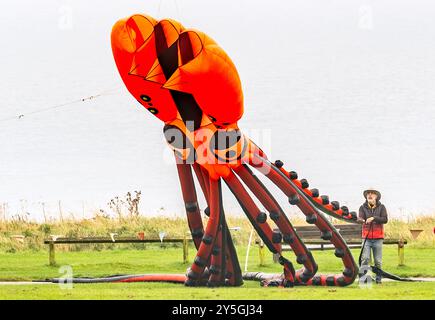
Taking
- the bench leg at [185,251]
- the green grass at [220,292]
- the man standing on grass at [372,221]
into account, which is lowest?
the green grass at [220,292]

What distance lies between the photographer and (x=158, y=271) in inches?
834

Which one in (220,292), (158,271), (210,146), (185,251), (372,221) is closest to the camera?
(220,292)

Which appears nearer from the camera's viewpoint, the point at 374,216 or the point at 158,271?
the point at 374,216

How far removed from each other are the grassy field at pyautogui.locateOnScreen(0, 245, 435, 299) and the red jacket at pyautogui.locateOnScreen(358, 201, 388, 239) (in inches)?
36.9

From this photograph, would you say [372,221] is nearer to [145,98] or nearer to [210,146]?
[210,146]

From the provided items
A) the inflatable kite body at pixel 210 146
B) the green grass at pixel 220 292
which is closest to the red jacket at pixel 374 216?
the inflatable kite body at pixel 210 146

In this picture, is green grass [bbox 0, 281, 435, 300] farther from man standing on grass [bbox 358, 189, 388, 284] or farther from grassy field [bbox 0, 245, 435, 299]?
man standing on grass [bbox 358, 189, 388, 284]

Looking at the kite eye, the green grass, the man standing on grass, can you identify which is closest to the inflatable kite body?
the kite eye

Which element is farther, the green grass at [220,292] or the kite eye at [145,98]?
the kite eye at [145,98]

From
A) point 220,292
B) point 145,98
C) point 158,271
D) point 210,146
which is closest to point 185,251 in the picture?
point 158,271

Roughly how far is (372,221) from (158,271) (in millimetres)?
5697

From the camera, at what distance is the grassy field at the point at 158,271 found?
1608cm

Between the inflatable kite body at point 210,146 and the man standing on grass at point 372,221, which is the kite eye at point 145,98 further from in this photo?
the man standing on grass at point 372,221

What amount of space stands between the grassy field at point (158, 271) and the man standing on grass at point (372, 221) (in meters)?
0.57
